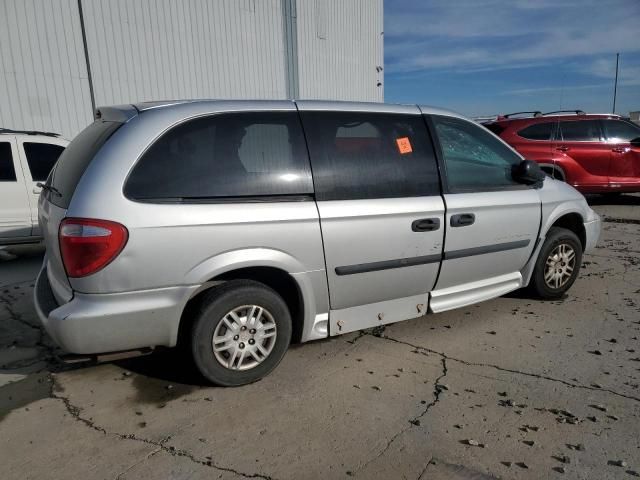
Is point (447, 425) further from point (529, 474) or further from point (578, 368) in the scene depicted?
point (578, 368)

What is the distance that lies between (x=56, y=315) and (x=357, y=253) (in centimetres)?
176

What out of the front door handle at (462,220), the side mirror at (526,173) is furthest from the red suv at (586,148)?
the front door handle at (462,220)

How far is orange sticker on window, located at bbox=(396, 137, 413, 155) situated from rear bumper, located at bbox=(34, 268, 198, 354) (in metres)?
1.71

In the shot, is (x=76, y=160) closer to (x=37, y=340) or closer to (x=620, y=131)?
(x=37, y=340)

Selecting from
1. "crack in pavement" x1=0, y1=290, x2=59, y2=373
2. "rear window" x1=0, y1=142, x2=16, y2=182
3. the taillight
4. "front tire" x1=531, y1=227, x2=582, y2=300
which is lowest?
"crack in pavement" x1=0, y1=290, x2=59, y2=373

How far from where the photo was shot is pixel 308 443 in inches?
98.7

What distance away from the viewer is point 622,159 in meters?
9.16

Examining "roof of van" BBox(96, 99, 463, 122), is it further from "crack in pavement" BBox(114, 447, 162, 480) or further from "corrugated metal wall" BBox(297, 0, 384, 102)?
"corrugated metal wall" BBox(297, 0, 384, 102)

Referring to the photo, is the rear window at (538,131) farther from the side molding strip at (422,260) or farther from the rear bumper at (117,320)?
the rear bumper at (117,320)

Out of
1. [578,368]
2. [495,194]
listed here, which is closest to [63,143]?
[495,194]

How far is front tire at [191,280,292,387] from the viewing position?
9.23 ft

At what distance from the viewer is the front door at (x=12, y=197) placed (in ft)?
18.8

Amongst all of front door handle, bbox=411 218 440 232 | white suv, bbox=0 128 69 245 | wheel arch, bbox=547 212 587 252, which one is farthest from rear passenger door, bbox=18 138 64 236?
wheel arch, bbox=547 212 587 252

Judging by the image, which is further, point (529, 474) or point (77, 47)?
point (77, 47)
